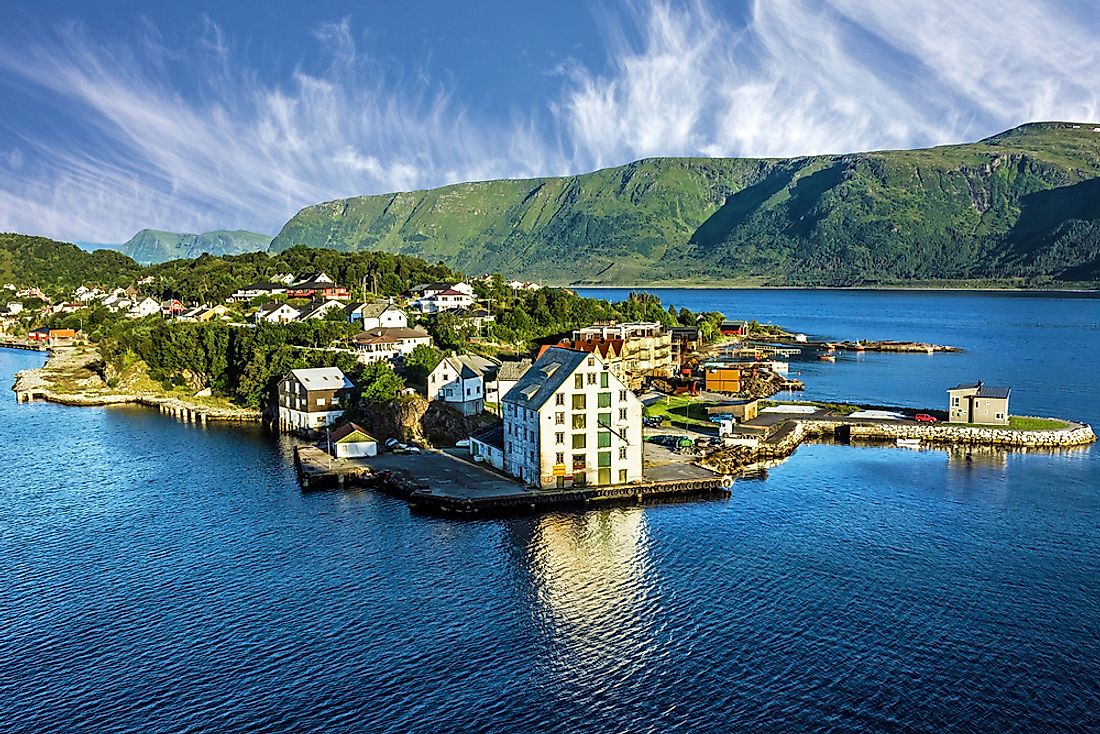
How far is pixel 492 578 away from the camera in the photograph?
139 ft

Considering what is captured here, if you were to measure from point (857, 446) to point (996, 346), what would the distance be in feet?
337

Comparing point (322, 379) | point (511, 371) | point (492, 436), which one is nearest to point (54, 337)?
point (322, 379)

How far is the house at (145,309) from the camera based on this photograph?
155 m

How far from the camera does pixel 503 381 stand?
79.4 meters

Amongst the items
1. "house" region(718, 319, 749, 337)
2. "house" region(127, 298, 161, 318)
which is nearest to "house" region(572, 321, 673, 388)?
"house" region(718, 319, 749, 337)

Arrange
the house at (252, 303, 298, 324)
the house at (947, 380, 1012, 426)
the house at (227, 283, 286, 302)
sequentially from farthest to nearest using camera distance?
1. the house at (227, 283, 286, 302)
2. the house at (252, 303, 298, 324)
3. the house at (947, 380, 1012, 426)

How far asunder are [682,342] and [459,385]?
220ft

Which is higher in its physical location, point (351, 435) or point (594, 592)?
point (351, 435)

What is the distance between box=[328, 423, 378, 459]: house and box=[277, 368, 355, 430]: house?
43.9 ft

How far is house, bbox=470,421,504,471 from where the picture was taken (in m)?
61.5

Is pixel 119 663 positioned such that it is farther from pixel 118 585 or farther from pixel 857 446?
pixel 857 446

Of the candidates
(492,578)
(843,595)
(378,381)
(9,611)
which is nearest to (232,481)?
(378,381)

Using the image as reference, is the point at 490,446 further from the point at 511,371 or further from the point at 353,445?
the point at 511,371

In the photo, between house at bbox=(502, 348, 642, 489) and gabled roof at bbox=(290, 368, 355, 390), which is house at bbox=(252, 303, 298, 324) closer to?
gabled roof at bbox=(290, 368, 355, 390)
